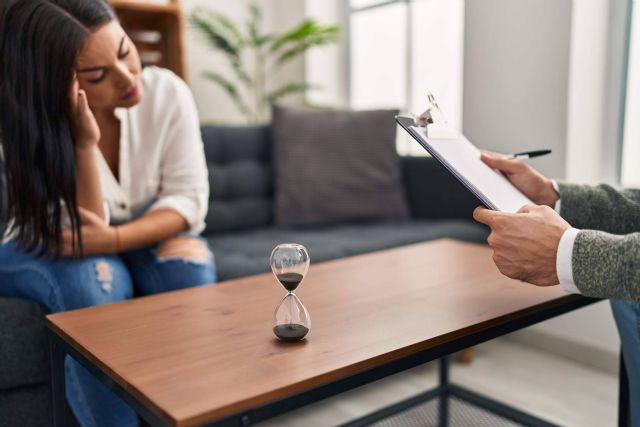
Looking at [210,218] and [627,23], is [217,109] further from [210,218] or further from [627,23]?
[627,23]

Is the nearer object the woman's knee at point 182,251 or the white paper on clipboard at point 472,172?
the white paper on clipboard at point 472,172

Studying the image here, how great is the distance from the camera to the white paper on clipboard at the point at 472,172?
96 centimetres

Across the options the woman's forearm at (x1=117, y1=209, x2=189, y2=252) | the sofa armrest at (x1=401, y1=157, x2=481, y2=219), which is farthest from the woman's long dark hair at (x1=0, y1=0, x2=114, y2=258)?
the sofa armrest at (x1=401, y1=157, x2=481, y2=219)

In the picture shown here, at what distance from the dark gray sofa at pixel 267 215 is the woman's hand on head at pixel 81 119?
53 centimetres

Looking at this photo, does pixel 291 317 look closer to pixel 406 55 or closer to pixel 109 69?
pixel 109 69

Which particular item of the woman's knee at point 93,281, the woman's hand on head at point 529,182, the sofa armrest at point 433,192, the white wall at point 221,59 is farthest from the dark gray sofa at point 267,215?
the white wall at point 221,59

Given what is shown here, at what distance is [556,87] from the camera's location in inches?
80.4

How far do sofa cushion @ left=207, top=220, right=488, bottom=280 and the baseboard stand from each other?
0.41 metres

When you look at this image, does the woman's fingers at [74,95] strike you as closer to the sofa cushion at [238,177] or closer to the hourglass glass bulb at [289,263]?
the hourglass glass bulb at [289,263]

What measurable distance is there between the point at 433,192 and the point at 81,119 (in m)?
1.45

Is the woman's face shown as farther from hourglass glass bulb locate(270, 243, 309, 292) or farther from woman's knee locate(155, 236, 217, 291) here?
hourglass glass bulb locate(270, 243, 309, 292)

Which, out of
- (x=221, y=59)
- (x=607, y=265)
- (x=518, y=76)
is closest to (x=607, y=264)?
(x=607, y=265)

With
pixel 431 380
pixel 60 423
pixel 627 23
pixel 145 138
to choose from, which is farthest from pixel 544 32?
pixel 60 423

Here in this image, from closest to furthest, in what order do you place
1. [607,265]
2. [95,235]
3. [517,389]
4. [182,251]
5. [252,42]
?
[607,265]
[95,235]
[182,251]
[517,389]
[252,42]
